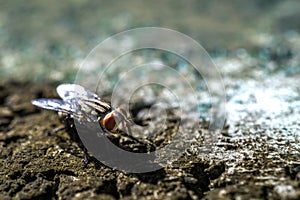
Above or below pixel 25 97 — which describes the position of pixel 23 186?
below

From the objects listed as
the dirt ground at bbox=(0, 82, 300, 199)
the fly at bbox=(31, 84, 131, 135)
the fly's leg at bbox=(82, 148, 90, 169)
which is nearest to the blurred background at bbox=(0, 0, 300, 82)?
the fly at bbox=(31, 84, 131, 135)

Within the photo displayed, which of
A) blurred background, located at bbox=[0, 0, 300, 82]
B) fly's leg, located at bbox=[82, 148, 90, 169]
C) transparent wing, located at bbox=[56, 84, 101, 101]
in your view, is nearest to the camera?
fly's leg, located at bbox=[82, 148, 90, 169]

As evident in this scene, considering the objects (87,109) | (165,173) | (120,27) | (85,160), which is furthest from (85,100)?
(120,27)

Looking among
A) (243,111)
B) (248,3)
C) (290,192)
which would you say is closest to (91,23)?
(248,3)

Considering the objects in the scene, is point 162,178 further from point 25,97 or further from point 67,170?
point 25,97

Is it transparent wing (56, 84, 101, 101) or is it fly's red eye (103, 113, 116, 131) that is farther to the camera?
transparent wing (56, 84, 101, 101)

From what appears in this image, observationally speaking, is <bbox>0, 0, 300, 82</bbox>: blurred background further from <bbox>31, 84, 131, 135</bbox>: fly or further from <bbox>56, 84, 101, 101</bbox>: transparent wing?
<bbox>31, 84, 131, 135</bbox>: fly

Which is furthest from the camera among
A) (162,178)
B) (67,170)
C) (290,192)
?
(67,170)
